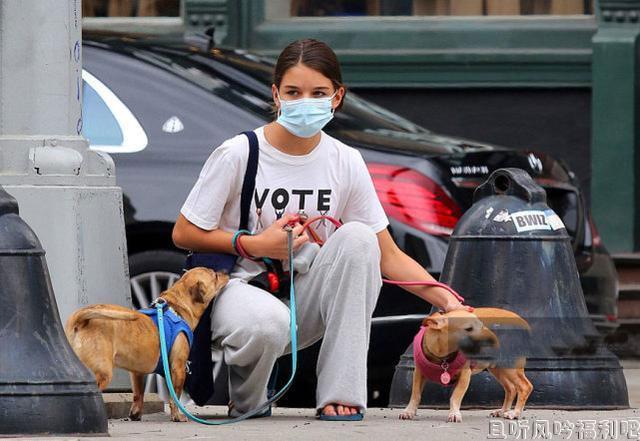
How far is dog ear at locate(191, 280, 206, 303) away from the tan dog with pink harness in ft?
Result: 2.31

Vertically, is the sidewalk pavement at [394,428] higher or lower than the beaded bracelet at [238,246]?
lower

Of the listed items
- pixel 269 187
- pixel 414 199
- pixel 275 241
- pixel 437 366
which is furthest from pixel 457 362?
pixel 414 199

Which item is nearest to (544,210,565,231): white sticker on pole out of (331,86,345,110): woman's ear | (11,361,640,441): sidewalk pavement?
(11,361,640,441): sidewalk pavement

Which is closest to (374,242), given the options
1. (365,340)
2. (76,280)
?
(365,340)

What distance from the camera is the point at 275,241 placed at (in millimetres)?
5375

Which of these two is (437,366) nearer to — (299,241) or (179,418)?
(299,241)

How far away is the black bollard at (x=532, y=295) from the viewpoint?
6188 mm

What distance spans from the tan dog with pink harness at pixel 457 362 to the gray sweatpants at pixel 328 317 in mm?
197

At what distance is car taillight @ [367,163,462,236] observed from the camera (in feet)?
23.0

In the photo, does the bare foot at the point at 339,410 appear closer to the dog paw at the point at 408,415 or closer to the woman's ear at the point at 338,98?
the dog paw at the point at 408,415

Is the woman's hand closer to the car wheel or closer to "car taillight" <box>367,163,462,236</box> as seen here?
"car taillight" <box>367,163,462,236</box>

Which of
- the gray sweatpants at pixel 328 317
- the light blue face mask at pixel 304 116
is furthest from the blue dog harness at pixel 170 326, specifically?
the light blue face mask at pixel 304 116

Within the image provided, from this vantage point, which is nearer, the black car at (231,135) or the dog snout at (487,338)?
the dog snout at (487,338)

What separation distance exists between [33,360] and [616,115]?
6.88m
